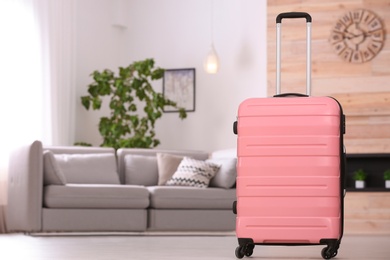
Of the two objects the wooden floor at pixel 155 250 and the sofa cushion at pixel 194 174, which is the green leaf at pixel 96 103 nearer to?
the sofa cushion at pixel 194 174

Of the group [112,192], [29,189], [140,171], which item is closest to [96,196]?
[112,192]

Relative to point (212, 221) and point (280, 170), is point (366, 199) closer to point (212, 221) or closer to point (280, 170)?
point (212, 221)

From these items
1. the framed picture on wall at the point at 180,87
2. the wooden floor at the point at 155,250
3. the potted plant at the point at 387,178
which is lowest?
the wooden floor at the point at 155,250

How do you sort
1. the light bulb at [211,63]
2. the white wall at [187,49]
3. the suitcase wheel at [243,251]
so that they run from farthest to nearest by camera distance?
1. the white wall at [187,49]
2. the light bulb at [211,63]
3. the suitcase wheel at [243,251]

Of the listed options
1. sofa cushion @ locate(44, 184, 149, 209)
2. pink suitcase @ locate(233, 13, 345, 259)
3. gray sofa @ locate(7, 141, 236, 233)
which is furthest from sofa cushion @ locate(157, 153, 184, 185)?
pink suitcase @ locate(233, 13, 345, 259)

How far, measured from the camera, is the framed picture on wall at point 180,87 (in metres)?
9.09

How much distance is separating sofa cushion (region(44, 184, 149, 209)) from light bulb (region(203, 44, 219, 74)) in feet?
6.79

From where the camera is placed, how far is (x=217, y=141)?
350 inches

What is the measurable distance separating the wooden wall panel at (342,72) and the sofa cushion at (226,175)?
1002 mm

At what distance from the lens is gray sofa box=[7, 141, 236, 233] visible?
21.6 ft

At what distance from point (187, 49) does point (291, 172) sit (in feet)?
17.4

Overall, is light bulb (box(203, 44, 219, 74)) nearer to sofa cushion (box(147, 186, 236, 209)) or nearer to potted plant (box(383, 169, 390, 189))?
sofa cushion (box(147, 186, 236, 209))

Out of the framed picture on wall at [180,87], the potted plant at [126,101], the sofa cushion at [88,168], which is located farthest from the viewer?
the framed picture on wall at [180,87]

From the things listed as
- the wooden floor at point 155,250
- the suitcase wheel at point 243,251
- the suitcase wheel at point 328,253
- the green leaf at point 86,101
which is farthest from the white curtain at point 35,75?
the suitcase wheel at point 328,253
